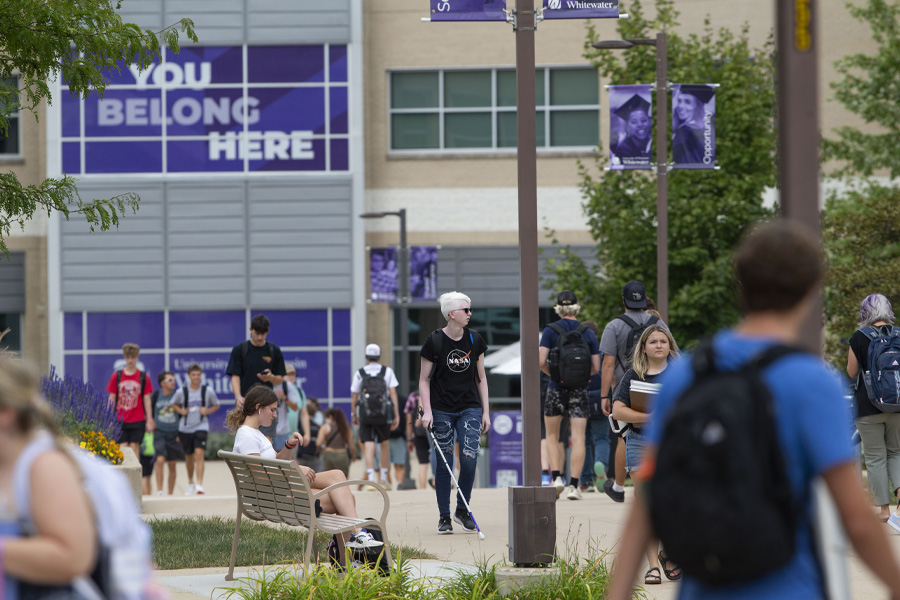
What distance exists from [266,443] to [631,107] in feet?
33.3

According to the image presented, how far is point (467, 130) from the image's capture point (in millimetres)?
32312

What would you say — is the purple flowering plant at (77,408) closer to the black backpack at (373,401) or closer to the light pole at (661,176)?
the black backpack at (373,401)

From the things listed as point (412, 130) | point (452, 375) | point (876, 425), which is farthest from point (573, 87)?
point (452, 375)

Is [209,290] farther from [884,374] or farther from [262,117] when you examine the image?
[884,374]

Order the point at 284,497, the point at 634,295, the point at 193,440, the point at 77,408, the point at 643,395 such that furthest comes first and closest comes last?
the point at 193,440
the point at 77,408
the point at 634,295
the point at 284,497
the point at 643,395

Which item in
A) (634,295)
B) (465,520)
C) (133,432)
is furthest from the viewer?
(133,432)

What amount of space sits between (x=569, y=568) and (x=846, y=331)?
16.2 m

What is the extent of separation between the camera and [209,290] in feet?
102

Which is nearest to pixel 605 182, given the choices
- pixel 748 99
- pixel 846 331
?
pixel 748 99

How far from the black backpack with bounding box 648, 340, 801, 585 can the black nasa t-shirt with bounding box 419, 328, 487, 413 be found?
270 inches

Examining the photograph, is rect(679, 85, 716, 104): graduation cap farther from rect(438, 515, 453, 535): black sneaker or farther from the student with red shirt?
rect(438, 515, 453, 535): black sneaker

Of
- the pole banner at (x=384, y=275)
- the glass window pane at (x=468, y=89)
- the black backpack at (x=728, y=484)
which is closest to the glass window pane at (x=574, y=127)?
the glass window pane at (x=468, y=89)

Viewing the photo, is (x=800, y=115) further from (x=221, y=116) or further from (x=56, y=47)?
(x=221, y=116)

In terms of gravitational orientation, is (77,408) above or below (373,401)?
above
